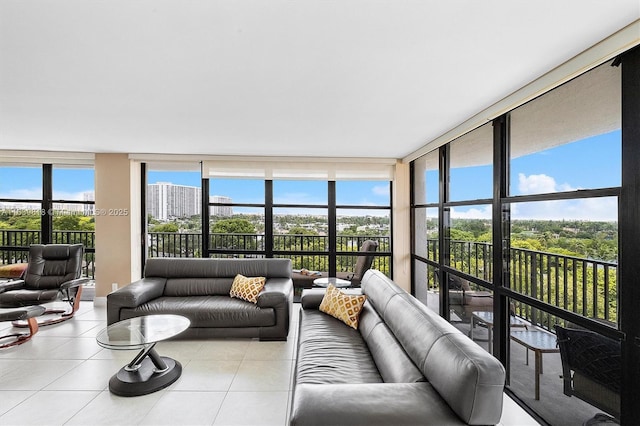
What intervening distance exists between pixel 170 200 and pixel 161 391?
346 centimetres

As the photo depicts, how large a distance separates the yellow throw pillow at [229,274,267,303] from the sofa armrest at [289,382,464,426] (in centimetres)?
230

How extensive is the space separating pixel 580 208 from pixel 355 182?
3.44m

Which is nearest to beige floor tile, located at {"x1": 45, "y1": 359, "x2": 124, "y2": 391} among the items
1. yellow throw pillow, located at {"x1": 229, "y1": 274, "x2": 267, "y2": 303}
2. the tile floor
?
the tile floor

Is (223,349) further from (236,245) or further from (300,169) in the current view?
(300,169)

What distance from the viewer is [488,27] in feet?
5.02

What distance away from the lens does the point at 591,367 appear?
6.01ft

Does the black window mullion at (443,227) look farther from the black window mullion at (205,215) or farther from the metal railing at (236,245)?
the black window mullion at (205,215)

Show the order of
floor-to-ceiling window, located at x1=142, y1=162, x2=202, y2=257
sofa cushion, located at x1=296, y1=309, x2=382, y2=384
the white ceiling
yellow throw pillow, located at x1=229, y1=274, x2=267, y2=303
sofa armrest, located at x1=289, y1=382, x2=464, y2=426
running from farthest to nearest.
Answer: floor-to-ceiling window, located at x1=142, y1=162, x2=202, y2=257 < yellow throw pillow, located at x1=229, y1=274, x2=267, y2=303 < sofa cushion, located at x1=296, y1=309, x2=382, y2=384 < the white ceiling < sofa armrest, located at x1=289, y1=382, x2=464, y2=426

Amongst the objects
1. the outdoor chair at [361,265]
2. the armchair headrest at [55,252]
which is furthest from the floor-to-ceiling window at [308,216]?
the armchair headrest at [55,252]

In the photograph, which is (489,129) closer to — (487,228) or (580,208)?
(487,228)

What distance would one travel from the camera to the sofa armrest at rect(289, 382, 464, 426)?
1.29 m

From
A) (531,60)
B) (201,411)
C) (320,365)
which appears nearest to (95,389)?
(201,411)

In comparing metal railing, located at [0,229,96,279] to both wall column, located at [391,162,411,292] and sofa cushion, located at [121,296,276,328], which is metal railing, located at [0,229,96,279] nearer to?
sofa cushion, located at [121,296,276,328]

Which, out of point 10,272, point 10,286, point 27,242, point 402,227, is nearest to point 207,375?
point 10,286
